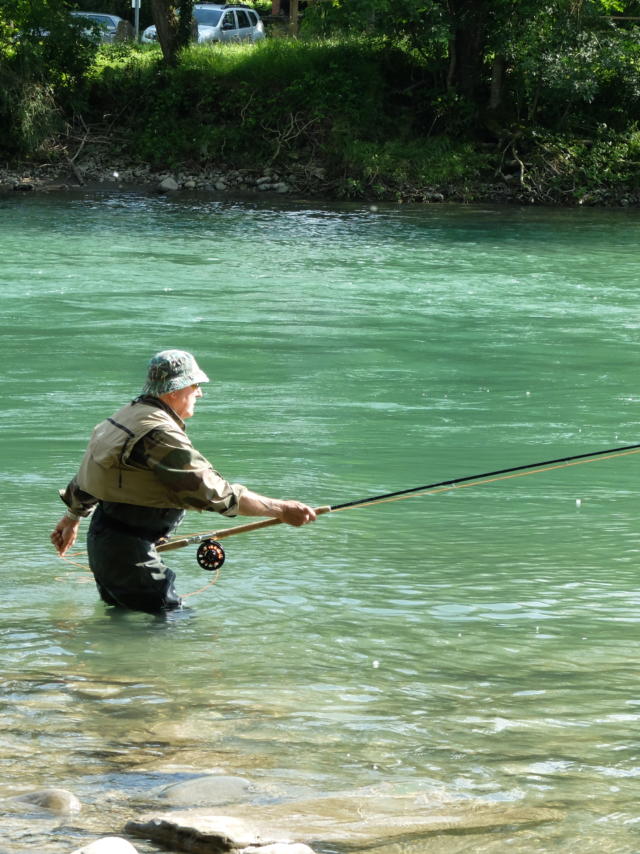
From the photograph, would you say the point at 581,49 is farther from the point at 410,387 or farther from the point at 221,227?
the point at 410,387

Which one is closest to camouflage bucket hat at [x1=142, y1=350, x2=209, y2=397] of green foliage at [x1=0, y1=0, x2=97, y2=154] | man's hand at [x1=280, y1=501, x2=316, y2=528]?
man's hand at [x1=280, y1=501, x2=316, y2=528]

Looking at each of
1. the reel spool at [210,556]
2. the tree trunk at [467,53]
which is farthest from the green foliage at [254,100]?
the reel spool at [210,556]

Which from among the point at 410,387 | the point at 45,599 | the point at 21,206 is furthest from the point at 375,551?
the point at 21,206

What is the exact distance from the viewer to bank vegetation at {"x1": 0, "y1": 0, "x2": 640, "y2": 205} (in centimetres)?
3017

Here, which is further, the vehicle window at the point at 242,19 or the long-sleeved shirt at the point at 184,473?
the vehicle window at the point at 242,19

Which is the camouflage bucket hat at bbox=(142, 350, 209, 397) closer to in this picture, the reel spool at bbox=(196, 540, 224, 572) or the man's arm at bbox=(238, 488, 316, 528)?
the man's arm at bbox=(238, 488, 316, 528)

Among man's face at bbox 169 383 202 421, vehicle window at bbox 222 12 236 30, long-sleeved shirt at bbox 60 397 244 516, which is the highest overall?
vehicle window at bbox 222 12 236 30

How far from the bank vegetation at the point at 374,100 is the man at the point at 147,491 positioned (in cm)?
2497

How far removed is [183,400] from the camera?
546 centimetres

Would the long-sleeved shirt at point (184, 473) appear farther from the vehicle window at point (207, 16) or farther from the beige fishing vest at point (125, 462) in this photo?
the vehicle window at point (207, 16)

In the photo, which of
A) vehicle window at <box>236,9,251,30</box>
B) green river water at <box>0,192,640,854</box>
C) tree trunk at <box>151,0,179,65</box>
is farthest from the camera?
vehicle window at <box>236,9,251,30</box>

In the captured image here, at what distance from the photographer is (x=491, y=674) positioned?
17.8 ft

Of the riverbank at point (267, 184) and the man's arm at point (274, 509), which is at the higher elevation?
the riverbank at point (267, 184)

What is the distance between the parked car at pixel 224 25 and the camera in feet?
126
